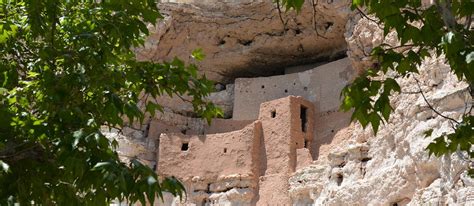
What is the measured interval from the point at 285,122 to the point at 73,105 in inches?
460

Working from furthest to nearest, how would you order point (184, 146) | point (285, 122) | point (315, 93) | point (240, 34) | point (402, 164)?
point (240, 34) → point (315, 93) → point (184, 146) → point (285, 122) → point (402, 164)

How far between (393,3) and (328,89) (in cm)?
1358

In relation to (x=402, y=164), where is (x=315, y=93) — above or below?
above

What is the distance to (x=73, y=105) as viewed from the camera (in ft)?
13.3

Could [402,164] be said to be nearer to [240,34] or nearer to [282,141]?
[282,141]

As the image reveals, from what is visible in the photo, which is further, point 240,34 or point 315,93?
point 240,34

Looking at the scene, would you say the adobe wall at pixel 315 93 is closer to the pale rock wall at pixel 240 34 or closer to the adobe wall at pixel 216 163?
the pale rock wall at pixel 240 34

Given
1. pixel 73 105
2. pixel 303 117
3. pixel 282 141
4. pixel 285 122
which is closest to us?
pixel 73 105

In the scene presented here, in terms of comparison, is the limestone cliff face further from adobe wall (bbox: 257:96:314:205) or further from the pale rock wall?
the pale rock wall

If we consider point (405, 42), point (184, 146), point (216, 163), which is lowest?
point (405, 42)

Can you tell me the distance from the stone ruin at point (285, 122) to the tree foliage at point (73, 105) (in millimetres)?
7266

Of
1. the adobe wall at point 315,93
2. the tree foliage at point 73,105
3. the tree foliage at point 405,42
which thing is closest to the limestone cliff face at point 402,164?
the adobe wall at point 315,93

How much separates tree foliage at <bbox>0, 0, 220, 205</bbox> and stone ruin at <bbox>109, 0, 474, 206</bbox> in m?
7.27

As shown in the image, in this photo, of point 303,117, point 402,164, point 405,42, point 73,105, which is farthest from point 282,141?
point 405,42
